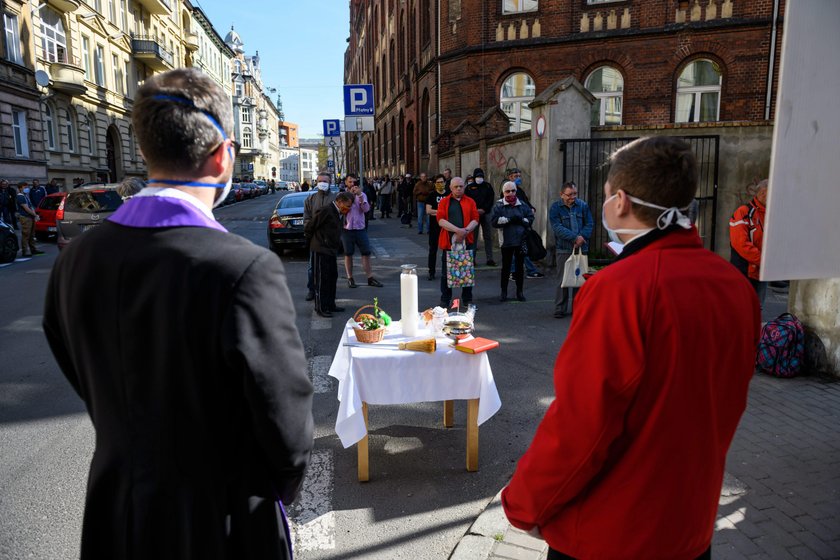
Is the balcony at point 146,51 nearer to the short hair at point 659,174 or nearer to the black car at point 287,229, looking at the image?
the black car at point 287,229

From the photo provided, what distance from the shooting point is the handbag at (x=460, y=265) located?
862 cm

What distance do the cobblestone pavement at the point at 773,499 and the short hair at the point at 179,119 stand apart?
250 centimetres

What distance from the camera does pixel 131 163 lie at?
4094 cm

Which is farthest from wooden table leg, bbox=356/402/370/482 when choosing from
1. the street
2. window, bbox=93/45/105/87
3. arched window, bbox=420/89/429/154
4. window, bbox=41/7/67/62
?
window, bbox=93/45/105/87

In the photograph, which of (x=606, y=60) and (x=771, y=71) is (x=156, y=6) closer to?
(x=606, y=60)

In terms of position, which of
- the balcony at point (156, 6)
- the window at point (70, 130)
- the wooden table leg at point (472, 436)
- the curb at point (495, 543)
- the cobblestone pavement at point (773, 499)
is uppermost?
the balcony at point (156, 6)

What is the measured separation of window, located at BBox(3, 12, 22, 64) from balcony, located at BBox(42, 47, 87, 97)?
8.35ft

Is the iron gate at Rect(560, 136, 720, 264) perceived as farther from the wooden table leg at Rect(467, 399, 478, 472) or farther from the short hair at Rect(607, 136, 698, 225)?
the short hair at Rect(607, 136, 698, 225)

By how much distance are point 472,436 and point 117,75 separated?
141ft

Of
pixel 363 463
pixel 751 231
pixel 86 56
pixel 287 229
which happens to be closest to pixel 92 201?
pixel 287 229

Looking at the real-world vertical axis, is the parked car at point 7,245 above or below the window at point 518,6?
below

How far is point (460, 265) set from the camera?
864 cm

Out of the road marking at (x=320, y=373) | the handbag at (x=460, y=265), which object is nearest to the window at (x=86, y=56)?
the handbag at (x=460, y=265)

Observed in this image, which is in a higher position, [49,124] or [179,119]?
[49,124]
